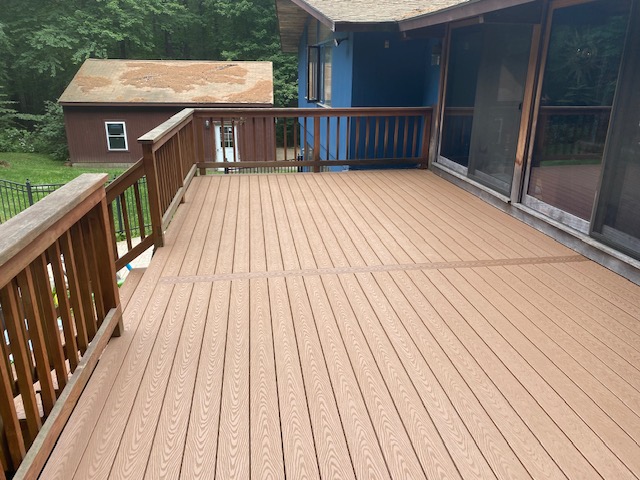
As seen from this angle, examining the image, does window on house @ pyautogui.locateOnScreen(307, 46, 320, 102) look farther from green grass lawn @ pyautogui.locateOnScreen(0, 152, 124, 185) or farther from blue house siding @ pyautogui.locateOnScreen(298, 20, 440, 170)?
green grass lawn @ pyautogui.locateOnScreen(0, 152, 124, 185)

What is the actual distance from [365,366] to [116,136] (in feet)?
56.4

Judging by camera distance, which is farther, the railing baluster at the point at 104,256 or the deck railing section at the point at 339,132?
the deck railing section at the point at 339,132

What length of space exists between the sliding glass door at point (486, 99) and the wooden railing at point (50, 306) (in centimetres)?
369

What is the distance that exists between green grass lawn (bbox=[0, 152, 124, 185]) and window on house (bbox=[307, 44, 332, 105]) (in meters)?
7.51

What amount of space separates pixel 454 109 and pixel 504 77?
50.6 inches

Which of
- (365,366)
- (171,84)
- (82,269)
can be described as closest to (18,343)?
(82,269)

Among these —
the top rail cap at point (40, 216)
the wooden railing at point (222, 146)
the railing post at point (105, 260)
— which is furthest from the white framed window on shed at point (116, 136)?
the top rail cap at point (40, 216)

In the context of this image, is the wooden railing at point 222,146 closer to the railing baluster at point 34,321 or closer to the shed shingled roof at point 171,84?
the railing baluster at point 34,321

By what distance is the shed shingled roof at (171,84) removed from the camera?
16.2m

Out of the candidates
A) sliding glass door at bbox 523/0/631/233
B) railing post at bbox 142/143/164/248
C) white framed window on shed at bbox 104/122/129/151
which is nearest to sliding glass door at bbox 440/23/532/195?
sliding glass door at bbox 523/0/631/233

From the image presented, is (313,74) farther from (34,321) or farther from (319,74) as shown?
(34,321)

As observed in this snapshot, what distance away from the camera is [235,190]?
223 inches

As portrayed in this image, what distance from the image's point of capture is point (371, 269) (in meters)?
3.43

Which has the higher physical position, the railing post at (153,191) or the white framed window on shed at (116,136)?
the railing post at (153,191)
